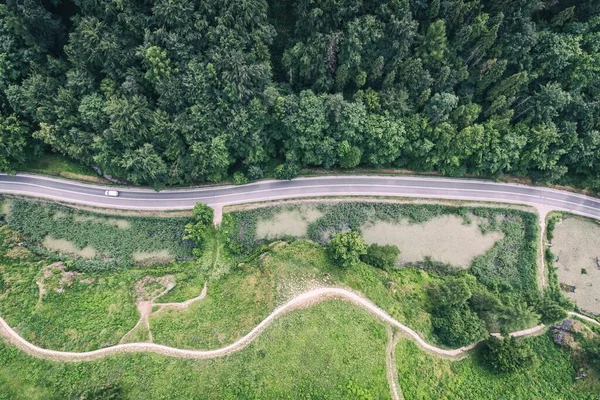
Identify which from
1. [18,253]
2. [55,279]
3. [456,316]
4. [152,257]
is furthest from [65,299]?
[456,316]

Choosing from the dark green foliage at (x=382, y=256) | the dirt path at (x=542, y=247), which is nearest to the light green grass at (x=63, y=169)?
the dark green foliage at (x=382, y=256)

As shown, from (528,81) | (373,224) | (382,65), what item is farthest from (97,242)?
(528,81)

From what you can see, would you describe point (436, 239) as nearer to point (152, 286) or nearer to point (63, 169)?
point (152, 286)

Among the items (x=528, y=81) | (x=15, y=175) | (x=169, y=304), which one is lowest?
(x=169, y=304)

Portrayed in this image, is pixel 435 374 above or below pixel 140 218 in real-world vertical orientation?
below

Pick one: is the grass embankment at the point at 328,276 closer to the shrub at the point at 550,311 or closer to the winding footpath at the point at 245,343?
the winding footpath at the point at 245,343

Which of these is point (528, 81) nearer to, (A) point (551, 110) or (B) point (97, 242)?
(A) point (551, 110)

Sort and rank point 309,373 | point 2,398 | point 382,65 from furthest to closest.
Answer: point 382,65 < point 309,373 < point 2,398
